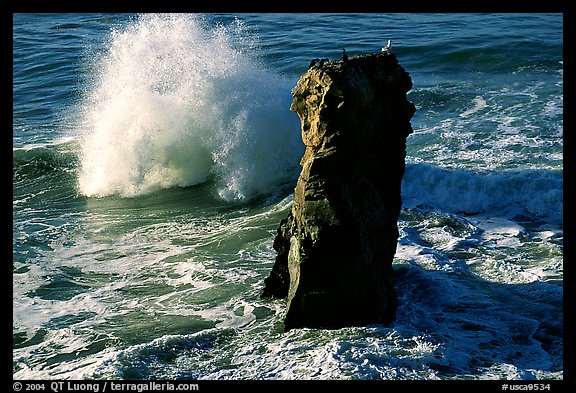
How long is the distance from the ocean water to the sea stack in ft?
0.93

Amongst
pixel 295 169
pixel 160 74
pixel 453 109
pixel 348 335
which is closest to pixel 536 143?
pixel 453 109

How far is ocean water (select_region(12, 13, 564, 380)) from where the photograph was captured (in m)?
7.35

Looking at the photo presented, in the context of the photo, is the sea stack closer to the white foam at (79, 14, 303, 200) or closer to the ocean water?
the ocean water

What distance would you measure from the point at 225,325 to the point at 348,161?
2.09m

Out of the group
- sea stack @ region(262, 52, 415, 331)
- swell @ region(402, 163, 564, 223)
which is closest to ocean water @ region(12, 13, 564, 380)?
swell @ region(402, 163, 564, 223)

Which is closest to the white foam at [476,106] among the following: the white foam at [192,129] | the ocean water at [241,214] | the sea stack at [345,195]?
the ocean water at [241,214]

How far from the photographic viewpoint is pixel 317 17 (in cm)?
2775

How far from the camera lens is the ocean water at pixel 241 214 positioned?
24.1ft

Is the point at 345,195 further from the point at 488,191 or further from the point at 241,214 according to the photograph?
the point at 488,191

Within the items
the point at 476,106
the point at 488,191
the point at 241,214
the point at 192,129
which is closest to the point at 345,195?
the point at 241,214

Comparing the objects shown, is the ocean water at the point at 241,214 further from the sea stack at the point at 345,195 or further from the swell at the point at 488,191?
the sea stack at the point at 345,195

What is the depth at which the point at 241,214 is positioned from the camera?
1216 cm

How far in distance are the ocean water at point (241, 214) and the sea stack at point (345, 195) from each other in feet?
0.93
